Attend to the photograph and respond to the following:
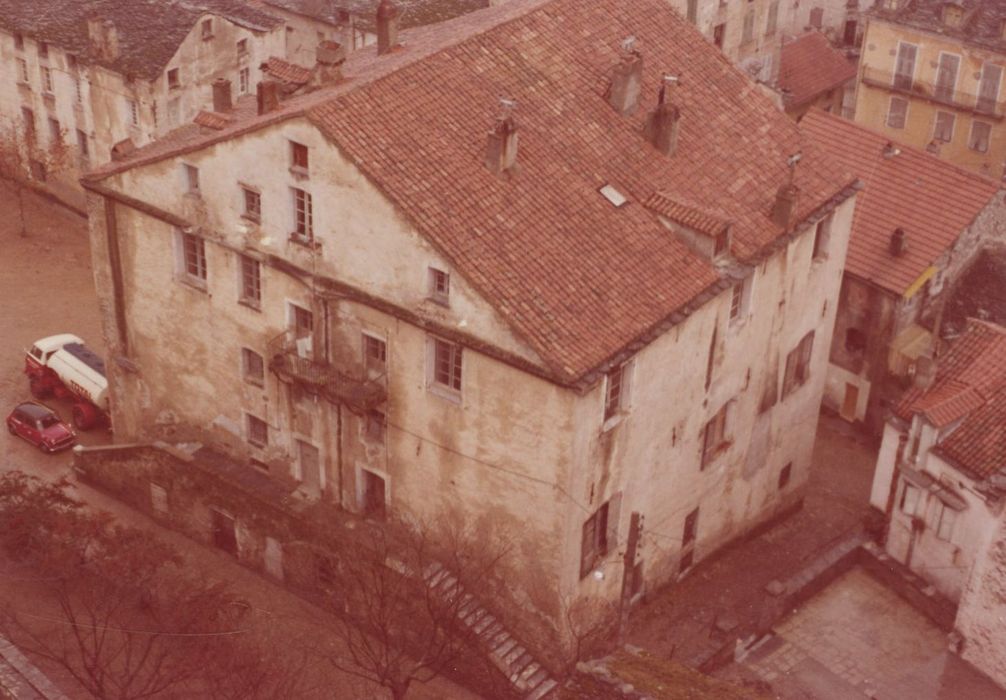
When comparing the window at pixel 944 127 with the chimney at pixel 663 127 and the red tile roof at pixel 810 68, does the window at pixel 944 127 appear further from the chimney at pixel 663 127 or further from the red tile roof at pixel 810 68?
the chimney at pixel 663 127

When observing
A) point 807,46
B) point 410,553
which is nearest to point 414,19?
point 807,46

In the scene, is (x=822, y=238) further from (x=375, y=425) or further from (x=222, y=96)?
(x=222, y=96)

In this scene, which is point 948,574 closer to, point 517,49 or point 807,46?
point 517,49

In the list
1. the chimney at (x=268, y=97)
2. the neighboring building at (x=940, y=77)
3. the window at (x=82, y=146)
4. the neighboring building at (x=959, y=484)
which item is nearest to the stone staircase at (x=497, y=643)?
the neighboring building at (x=959, y=484)

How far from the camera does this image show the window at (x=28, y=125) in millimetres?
91125

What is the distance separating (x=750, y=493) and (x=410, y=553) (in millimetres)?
16328

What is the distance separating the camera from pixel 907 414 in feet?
190

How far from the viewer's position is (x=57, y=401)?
72.7 meters

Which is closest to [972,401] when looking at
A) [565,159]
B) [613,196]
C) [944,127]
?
[613,196]

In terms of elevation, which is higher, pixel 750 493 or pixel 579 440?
pixel 579 440

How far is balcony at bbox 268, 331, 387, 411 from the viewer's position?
174 feet

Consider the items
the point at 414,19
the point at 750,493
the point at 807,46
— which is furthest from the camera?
the point at 807,46

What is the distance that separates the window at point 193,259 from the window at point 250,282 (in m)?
2.16

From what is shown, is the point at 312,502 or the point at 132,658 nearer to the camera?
the point at 132,658
